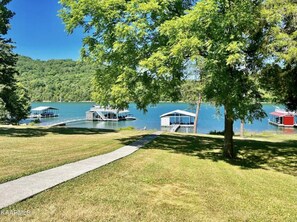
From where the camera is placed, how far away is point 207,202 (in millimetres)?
7539

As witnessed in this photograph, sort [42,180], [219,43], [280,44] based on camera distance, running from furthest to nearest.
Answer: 1. [280,44]
2. [219,43]
3. [42,180]

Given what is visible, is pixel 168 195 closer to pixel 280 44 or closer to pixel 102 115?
pixel 280 44

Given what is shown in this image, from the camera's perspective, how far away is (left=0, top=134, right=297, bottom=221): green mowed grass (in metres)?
6.31

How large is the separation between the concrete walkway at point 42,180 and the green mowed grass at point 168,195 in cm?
28

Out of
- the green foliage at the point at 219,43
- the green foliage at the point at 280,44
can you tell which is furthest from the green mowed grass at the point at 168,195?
the green foliage at the point at 280,44

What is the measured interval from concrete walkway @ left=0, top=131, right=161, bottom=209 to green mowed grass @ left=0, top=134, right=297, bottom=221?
11.1 inches

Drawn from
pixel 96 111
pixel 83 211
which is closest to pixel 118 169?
pixel 83 211

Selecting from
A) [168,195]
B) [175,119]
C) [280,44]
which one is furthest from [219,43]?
[175,119]

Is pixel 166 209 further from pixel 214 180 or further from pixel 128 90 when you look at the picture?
pixel 128 90

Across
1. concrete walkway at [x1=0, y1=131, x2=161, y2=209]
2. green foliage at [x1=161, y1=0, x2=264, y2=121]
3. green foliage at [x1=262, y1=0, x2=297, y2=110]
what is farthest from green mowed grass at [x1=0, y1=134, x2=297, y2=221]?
green foliage at [x1=262, y1=0, x2=297, y2=110]

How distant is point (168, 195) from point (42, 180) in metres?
3.29

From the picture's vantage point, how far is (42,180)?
817 cm

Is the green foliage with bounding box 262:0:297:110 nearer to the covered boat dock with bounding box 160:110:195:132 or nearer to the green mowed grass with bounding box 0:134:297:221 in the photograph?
the green mowed grass with bounding box 0:134:297:221

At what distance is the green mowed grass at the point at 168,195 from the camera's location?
249 inches
